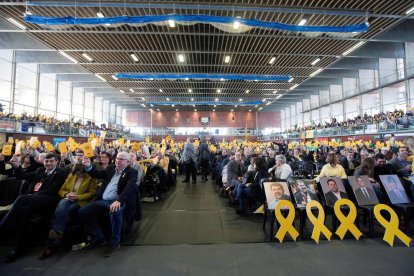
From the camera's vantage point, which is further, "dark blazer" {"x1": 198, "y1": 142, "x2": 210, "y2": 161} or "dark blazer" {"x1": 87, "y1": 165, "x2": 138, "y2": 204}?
"dark blazer" {"x1": 198, "y1": 142, "x2": 210, "y2": 161}

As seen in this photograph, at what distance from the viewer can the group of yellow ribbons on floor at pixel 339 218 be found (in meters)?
3.06

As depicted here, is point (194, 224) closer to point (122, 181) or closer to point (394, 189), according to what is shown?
point (122, 181)

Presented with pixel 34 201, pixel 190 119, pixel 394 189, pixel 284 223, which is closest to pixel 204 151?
pixel 284 223

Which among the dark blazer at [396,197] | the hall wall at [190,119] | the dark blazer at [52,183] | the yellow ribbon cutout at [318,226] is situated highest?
the hall wall at [190,119]

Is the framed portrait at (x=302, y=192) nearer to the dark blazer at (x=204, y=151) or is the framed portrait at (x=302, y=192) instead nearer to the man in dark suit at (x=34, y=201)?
the man in dark suit at (x=34, y=201)

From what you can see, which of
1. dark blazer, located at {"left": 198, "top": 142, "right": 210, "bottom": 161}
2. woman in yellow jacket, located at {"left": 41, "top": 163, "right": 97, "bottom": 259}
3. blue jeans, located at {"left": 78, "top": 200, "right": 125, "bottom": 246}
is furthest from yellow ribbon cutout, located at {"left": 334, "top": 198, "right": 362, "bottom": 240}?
dark blazer, located at {"left": 198, "top": 142, "right": 210, "bottom": 161}

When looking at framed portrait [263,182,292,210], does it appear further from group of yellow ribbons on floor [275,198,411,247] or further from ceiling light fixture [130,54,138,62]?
ceiling light fixture [130,54,138,62]

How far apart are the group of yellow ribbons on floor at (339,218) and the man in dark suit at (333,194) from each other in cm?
14

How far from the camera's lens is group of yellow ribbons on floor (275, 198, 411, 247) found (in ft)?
10.0

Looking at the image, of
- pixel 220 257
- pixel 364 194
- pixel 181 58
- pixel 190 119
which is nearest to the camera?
pixel 220 257

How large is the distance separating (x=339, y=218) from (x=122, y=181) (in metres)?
3.21

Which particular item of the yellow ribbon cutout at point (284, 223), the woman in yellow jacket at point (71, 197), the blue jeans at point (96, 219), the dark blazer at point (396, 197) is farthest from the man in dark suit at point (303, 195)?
the woman in yellow jacket at point (71, 197)

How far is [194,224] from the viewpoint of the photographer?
3.88 metres

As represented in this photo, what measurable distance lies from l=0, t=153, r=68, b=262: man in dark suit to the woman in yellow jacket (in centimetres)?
12
